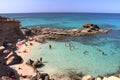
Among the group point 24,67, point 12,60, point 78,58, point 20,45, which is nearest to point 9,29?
point 20,45

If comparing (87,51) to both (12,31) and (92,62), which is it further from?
(12,31)

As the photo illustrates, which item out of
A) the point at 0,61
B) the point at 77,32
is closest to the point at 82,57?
the point at 0,61

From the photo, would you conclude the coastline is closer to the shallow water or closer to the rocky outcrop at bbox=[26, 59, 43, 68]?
the rocky outcrop at bbox=[26, 59, 43, 68]

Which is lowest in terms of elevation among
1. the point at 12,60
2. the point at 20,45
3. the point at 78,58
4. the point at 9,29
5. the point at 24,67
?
the point at 78,58

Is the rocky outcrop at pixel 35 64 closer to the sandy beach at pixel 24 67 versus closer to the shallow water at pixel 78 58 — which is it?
the sandy beach at pixel 24 67

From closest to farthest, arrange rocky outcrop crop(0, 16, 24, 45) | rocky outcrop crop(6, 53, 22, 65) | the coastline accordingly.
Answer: the coastline, rocky outcrop crop(6, 53, 22, 65), rocky outcrop crop(0, 16, 24, 45)

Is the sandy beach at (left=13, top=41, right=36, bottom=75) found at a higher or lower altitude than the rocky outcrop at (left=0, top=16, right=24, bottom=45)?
lower

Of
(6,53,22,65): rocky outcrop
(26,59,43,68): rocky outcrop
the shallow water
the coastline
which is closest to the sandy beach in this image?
the coastline

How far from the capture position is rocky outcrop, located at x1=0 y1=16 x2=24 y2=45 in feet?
127

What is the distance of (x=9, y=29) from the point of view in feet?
132

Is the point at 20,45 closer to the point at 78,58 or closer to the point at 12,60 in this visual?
the point at 12,60

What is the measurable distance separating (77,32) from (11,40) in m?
22.0

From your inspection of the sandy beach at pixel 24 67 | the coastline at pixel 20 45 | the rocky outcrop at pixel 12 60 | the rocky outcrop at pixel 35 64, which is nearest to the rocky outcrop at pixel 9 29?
the coastline at pixel 20 45

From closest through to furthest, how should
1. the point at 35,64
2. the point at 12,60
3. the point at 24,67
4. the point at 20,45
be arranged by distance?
the point at 24,67 → the point at 35,64 → the point at 12,60 → the point at 20,45
